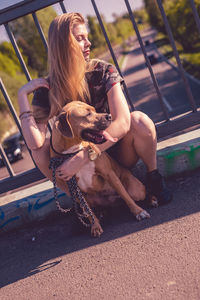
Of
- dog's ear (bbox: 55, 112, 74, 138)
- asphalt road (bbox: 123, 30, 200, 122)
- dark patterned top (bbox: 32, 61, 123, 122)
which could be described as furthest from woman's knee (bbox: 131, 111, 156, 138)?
asphalt road (bbox: 123, 30, 200, 122)

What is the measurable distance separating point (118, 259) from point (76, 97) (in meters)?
1.14

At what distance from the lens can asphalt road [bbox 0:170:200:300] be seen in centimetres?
171

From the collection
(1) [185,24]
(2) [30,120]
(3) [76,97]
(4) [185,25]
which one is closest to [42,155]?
(2) [30,120]

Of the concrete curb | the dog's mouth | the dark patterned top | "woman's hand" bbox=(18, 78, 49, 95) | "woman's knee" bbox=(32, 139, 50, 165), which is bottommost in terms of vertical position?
the concrete curb

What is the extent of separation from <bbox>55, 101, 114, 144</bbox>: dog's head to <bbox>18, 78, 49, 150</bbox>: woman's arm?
0.28 meters

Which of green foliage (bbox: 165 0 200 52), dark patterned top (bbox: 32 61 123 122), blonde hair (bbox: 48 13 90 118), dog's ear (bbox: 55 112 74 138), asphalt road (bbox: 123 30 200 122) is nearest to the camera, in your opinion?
dog's ear (bbox: 55 112 74 138)

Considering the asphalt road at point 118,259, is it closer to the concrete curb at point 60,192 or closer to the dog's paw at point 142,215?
the dog's paw at point 142,215

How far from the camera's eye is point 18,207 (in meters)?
3.00

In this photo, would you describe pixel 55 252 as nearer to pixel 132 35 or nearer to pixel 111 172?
pixel 111 172

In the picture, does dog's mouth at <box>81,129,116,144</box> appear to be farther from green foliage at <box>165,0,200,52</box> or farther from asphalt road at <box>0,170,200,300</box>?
green foliage at <box>165,0,200,52</box>

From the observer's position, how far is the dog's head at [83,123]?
206 centimetres

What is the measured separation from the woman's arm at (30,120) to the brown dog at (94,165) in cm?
14

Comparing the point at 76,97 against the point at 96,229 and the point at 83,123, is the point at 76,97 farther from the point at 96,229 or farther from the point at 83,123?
the point at 96,229

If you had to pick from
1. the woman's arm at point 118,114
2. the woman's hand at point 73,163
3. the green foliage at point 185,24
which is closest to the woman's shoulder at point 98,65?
the woman's arm at point 118,114
